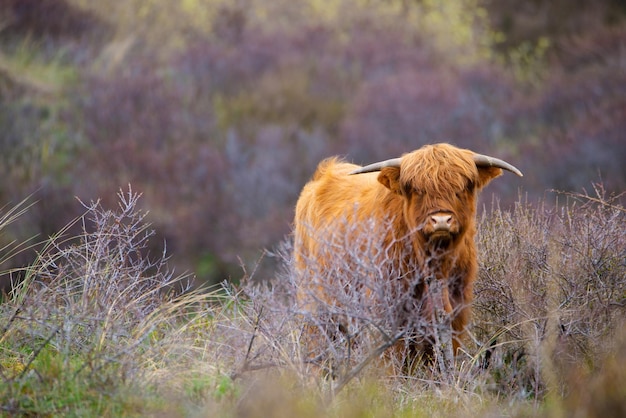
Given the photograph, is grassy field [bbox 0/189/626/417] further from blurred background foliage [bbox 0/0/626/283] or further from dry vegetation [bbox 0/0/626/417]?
blurred background foliage [bbox 0/0/626/283]

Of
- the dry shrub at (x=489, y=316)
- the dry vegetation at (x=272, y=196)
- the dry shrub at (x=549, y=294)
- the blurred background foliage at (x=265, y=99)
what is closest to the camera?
the dry vegetation at (x=272, y=196)

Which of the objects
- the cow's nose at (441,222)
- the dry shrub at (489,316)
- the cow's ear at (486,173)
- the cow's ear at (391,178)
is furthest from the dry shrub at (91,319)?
the cow's ear at (486,173)

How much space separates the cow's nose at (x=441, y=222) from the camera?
549 centimetres

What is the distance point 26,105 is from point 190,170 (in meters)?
4.14

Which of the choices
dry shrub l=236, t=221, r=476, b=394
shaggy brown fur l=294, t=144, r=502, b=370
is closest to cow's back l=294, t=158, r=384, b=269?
shaggy brown fur l=294, t=144, r=502, b=370

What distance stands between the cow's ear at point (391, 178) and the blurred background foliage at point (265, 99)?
12706mm

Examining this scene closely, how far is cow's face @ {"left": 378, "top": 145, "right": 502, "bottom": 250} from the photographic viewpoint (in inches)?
221

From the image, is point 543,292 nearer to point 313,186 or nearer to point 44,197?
point 313,186

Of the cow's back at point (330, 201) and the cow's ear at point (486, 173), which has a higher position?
the cow's ear at point (486, 173)

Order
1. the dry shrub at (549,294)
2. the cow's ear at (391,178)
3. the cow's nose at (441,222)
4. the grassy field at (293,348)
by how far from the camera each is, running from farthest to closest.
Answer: the cow's ear at (391,178) → the dry shrub at (549,294) → the cow's nose at (441,222) → the grassy field at (293,348)

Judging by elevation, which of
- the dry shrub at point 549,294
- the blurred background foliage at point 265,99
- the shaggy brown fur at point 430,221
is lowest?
the blurred background foliage at point 265,99

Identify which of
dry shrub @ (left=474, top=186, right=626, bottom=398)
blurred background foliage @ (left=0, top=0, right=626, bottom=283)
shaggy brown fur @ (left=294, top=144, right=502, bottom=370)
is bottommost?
blurred background foliage @ (left=0, top=0, right=626, bottom=283)

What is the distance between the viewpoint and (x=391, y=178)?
5973 mm

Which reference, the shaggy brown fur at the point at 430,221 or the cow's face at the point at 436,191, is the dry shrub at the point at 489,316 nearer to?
the shaggy brown fur at the point at 430,221
